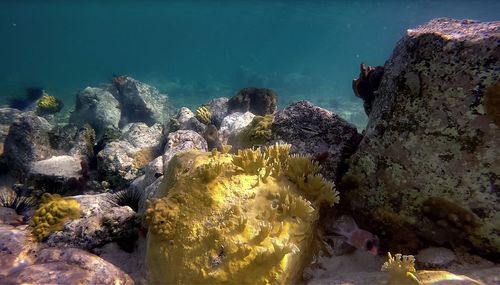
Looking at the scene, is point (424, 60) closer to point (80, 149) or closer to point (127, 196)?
point (127, 196)

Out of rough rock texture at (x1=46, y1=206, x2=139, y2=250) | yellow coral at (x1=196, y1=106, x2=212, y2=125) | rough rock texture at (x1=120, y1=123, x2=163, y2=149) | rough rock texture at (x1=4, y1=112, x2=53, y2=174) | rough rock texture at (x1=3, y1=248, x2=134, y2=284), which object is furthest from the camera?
yellow coral at (x1=196, y1=106, x2=212, y2=125)

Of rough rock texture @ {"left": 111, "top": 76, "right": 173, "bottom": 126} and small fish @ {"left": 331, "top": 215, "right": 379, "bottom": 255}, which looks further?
rough rock texture @ {"left": 111, "top": 76, "right": 173, "bottom": 126}

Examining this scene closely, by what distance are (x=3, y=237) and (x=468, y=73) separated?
4.60m

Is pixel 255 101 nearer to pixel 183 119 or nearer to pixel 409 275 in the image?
pixel 183 119

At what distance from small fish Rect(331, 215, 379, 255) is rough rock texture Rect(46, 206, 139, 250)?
2.38 m

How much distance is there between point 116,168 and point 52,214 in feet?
9.80

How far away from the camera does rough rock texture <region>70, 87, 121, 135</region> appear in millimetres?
14117

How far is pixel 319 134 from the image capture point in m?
4.32

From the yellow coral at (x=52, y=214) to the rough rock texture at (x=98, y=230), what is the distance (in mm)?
101

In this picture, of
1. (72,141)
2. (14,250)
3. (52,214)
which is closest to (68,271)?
(14,250)

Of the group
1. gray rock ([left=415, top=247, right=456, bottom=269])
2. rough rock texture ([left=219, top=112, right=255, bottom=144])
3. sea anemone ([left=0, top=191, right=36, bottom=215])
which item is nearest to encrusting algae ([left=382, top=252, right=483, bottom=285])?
gray rock ([left=415, top=247, right=456, bottom=269])

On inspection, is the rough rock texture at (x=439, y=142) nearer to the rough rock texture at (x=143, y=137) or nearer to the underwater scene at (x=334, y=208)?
the underwater scene at (x=334, y=208)

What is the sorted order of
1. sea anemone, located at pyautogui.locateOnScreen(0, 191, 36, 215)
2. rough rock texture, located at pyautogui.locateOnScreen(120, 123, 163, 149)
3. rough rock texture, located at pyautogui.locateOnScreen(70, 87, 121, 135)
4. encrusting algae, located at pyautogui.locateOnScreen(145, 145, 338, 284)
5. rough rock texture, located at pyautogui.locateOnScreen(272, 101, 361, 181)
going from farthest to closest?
rough rock texture, located at pyautogui.locateOnScreen(70, 87, 121, 135) < rough rock texture, located at pyautogui.locateOnScreen(120, 123, 163, 149) < sea anemone, located at pyautogui.locateOnScreen(0, 191, 36, 215) < rough rock texture, located at pyautogui.locateOnScreen(272, 101, 361, 181) < encrusting algae, located at pyautogui.locateOnScreen(145, 145, 338, 284)

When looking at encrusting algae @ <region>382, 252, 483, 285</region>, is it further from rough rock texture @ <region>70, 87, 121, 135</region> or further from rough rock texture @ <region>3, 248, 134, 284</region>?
rough rock texture @ <region>70, 87, 121, 135</region>
